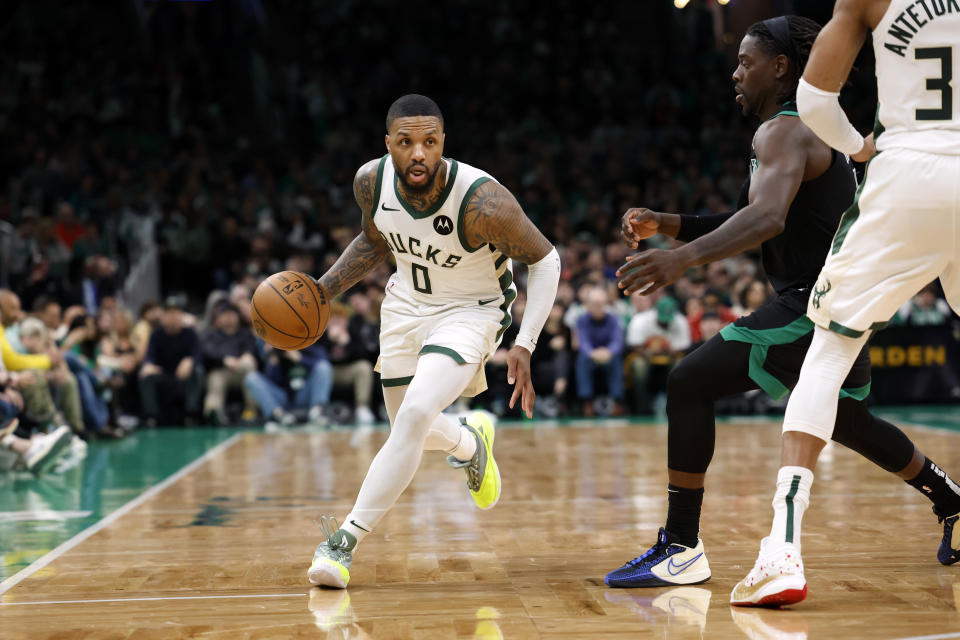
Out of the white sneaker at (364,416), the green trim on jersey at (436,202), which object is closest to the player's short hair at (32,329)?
the white sneaker at (364,416)

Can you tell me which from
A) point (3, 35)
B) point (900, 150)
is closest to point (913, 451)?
point (900, 150)

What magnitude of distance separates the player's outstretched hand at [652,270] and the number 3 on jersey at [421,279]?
1233mm

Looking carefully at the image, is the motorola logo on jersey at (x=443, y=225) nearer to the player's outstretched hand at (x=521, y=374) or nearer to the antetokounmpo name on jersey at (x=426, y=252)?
the antetokounmpo name on jersey at (x=426, y=252)

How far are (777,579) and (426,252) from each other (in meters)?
1.89

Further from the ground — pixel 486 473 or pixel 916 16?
pixel 916 16

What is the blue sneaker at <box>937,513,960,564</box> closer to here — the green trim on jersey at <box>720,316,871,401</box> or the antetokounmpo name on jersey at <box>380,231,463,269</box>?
the green trim on jersey at <box>720,316,871,401</box>

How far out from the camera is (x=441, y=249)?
4.47m

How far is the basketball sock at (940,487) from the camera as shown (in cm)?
436

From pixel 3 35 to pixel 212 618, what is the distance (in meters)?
17.8

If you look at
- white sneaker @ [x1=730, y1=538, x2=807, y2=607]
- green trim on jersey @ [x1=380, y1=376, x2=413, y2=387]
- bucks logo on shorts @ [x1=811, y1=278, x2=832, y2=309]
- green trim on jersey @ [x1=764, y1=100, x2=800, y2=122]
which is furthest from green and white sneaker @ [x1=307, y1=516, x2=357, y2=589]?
green trim on jersey @ [x1=764, y1=100, x2=800, y2=122]

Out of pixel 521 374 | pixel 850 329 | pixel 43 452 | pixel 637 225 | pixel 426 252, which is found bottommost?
pixel 43 452

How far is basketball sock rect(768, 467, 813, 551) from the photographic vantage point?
352 cm

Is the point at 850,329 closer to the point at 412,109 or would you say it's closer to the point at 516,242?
the point at 516,242

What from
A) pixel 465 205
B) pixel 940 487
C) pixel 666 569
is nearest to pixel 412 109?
pixel 465 205
